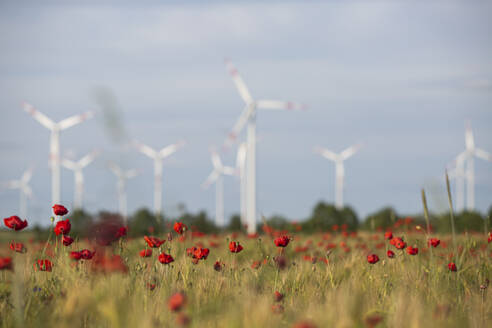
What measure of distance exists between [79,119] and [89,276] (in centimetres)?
2898

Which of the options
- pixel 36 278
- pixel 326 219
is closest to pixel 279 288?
pixel 36 278

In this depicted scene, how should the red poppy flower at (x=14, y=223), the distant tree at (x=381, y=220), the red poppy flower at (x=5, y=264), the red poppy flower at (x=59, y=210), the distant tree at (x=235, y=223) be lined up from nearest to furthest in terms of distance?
1. the red poppy flower at (x=5, y=264)
2. the red poppy flower at (x=14, y=223)
3. the red poppy flower at (x=59, y=210)
4. the distant tree at (x=381, y=220)
5. the distant tree at (x=235, y=223)

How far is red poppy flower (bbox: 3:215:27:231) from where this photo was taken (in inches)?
254

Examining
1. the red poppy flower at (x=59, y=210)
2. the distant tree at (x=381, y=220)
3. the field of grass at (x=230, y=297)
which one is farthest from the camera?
the distant tree at (x=381, y=220)

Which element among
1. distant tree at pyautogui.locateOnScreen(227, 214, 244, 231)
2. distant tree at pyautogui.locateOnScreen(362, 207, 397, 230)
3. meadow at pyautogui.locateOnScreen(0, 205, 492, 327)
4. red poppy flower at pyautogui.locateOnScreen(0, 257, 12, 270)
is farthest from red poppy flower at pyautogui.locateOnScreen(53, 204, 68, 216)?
distant tree at pyautogui.locateOnScreen(227, 214, 244, 231)

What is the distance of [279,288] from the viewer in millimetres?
6949

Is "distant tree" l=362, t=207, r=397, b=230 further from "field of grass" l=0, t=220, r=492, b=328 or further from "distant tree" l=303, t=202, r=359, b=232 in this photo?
"field of grass" l=0, t=220, r=492, b=328

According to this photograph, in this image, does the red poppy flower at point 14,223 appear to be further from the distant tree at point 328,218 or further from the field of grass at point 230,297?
the distant tree at point 328,218

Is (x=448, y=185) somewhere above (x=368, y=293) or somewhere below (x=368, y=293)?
above

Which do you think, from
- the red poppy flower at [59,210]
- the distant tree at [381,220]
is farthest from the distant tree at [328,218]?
the red poppy flower at [59,210]

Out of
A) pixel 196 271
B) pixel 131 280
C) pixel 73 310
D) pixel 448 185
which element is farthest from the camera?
pixel 196 271

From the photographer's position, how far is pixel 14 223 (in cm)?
648

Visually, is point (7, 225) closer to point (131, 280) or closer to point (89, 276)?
point (89, 276)

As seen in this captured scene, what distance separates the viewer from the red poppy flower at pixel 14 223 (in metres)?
6.45
